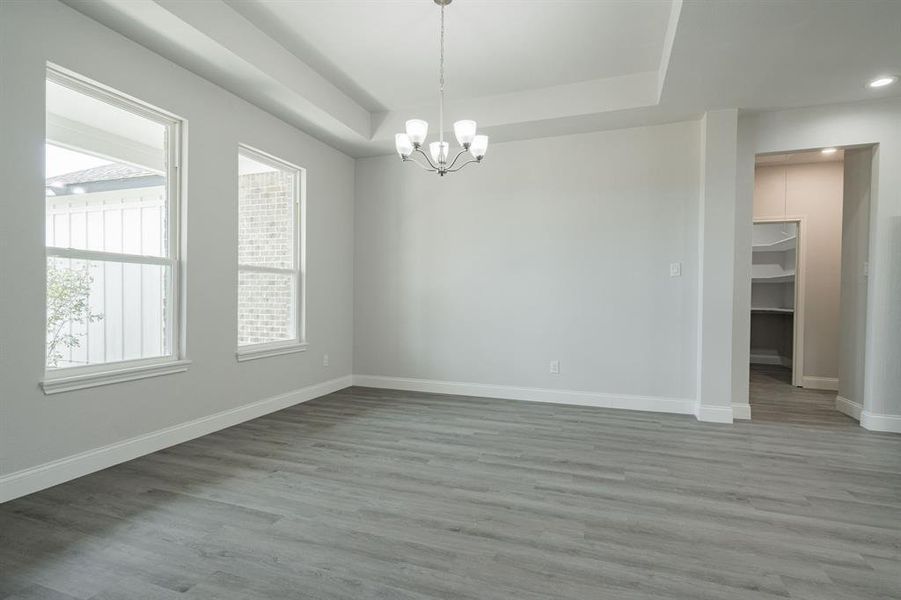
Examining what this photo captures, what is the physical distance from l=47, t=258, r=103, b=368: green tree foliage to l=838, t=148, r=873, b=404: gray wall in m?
6.10

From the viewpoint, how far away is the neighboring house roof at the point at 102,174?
2.75 metres

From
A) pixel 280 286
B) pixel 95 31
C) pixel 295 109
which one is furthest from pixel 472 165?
pixel 95 31

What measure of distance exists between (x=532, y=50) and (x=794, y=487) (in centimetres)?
353

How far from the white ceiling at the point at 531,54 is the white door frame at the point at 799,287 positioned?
2143 mm

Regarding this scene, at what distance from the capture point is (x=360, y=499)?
247cm

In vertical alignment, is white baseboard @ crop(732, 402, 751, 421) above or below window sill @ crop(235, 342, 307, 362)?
below

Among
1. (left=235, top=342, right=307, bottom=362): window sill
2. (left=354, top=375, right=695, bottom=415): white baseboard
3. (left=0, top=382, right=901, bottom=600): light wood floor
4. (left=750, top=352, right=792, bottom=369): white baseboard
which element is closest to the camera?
(left=0, top=382, right=901, bottom=600): light wood floor

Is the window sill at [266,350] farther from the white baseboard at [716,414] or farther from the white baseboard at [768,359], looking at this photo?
the white baseboard at [768,359]

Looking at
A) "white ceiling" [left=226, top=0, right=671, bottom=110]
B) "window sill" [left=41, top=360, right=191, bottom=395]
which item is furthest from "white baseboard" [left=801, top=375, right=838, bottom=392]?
"window sill" [left=41, top=360, right=191, bottom=395]

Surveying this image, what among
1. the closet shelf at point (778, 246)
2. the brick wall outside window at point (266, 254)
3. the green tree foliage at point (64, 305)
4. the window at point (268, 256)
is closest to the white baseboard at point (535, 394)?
the window at point (268, 256)

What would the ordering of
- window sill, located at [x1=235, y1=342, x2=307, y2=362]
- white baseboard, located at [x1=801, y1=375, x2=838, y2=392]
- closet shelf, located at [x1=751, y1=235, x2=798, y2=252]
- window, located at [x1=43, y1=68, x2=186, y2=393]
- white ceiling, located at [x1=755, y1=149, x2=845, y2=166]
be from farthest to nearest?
closet shelf, located at [x1=751, y1=235, x2=798, y2=252] < white baseboard, located at [x1=801, y1=375, x2=838, y2=392] < white ceiling, located at [x1=755, y1=149, x2=845, y2=166] < window sill, located at [x1=235, y1=342, x2=307, y2=362] < window, located at [x1=43, y1=68, x2=186, y2=393]

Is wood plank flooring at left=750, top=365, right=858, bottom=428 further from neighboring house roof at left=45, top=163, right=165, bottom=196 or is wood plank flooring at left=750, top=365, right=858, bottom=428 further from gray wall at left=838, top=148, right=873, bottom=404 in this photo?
neighboring house roof at left=45, top=163, right=165, bottom=196

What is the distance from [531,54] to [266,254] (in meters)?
3.01

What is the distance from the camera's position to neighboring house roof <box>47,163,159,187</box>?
2.75 m
